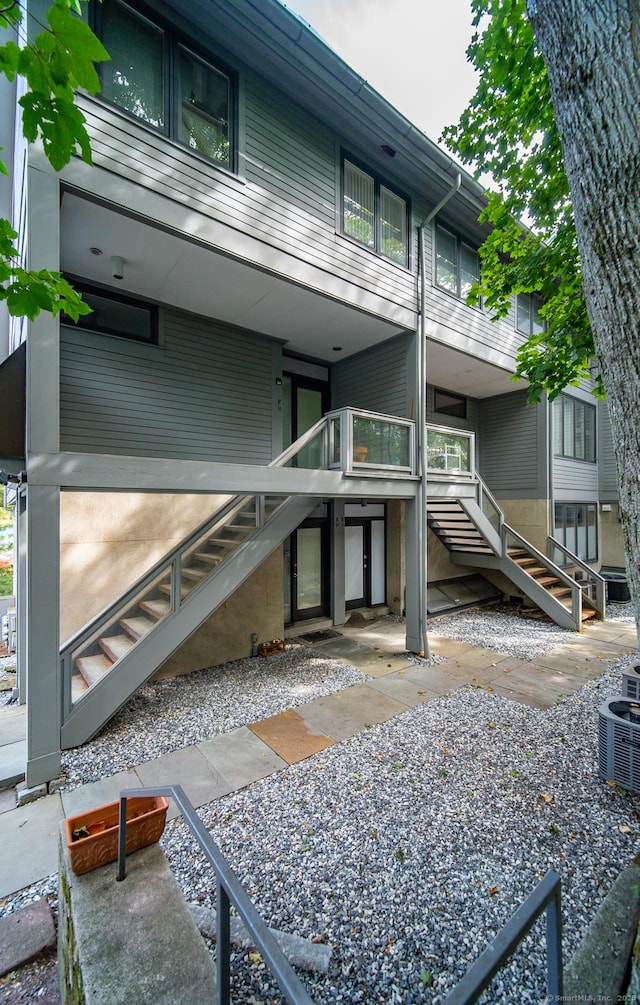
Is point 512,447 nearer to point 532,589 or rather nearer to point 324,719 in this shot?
point 532,589

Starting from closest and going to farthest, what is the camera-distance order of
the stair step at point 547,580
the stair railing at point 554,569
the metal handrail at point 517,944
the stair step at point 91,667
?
the metal handrail at point 517,944
the stair step at point 91,667
the stair railing at point 554,569
the stair step at point 547,580

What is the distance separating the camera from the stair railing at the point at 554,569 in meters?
8.88

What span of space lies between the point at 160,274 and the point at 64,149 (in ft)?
12.5

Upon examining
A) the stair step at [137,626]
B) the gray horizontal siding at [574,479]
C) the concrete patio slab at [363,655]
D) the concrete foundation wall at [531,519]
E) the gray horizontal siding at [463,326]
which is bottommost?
the concrete patio slab at [363,655]

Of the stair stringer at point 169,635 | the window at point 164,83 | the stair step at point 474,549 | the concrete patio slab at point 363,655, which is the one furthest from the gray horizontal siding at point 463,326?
the concrete patio slab at point 363,655

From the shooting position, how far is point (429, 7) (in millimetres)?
4797

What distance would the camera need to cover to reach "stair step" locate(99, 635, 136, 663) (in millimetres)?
4780

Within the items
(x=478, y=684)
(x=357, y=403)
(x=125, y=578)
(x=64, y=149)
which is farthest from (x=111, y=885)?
(x=357, y=403)

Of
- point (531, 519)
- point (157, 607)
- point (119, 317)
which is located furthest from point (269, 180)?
point (531, 519)

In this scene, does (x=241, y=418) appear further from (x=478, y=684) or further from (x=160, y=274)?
(x=478, y=684)

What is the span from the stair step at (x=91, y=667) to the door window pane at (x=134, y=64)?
5.94 m

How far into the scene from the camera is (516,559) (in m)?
10.1

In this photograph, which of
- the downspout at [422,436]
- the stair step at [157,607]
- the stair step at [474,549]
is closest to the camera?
the stair step at [157,607]

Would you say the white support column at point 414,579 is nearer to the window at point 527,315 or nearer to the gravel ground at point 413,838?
the gravel ground at point 413,838
